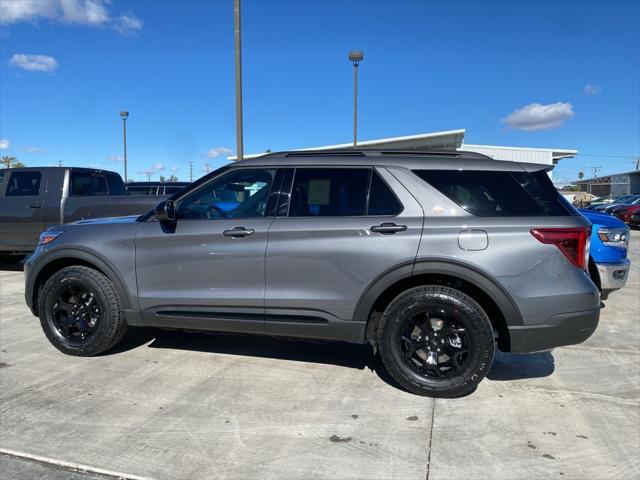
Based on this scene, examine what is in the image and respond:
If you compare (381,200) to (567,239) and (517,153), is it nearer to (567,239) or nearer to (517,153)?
(567,239)

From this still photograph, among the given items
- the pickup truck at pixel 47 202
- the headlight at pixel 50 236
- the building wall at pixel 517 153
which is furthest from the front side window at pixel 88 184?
the building wall at pixel 517 153

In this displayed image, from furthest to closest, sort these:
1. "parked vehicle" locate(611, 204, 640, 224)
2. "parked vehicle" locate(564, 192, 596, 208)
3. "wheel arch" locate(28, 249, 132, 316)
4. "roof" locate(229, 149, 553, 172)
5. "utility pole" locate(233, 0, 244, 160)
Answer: "parked vehicle" locate(564, 192, 596, 208) < "parked vehicle" locate(611, 204, 640, 224) < "utility pole" locate(233, 0, 244, 160) < "wheel arch" locate(28, 249, 132, 316) < "roof" locate(229, 149, 553, 172)

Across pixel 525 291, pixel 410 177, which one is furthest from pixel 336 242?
pixel 525 291

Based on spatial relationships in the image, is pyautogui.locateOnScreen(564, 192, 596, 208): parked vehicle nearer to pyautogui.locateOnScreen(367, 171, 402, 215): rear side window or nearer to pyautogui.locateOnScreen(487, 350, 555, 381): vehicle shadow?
pyautogui.locateOnScreen(487, 350, 555, 381): vehicle shadow

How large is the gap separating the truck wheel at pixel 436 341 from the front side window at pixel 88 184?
22.4 feet

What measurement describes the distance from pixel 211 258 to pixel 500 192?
2.33m

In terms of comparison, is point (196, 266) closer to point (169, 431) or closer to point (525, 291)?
point (169, 431)

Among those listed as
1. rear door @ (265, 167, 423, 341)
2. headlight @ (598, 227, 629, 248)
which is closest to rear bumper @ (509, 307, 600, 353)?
rear door @ (265, 167, 423, 341)

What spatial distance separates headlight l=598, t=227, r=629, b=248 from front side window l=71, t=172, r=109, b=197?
7.87m

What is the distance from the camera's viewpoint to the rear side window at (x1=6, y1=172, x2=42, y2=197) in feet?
27.9

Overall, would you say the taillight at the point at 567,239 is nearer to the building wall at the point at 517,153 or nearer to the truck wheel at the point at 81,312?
the truck wheel at the point at 81,312

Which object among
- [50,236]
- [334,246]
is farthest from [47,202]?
[334,246]

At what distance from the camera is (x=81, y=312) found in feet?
14.9

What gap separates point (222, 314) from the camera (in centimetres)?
406
